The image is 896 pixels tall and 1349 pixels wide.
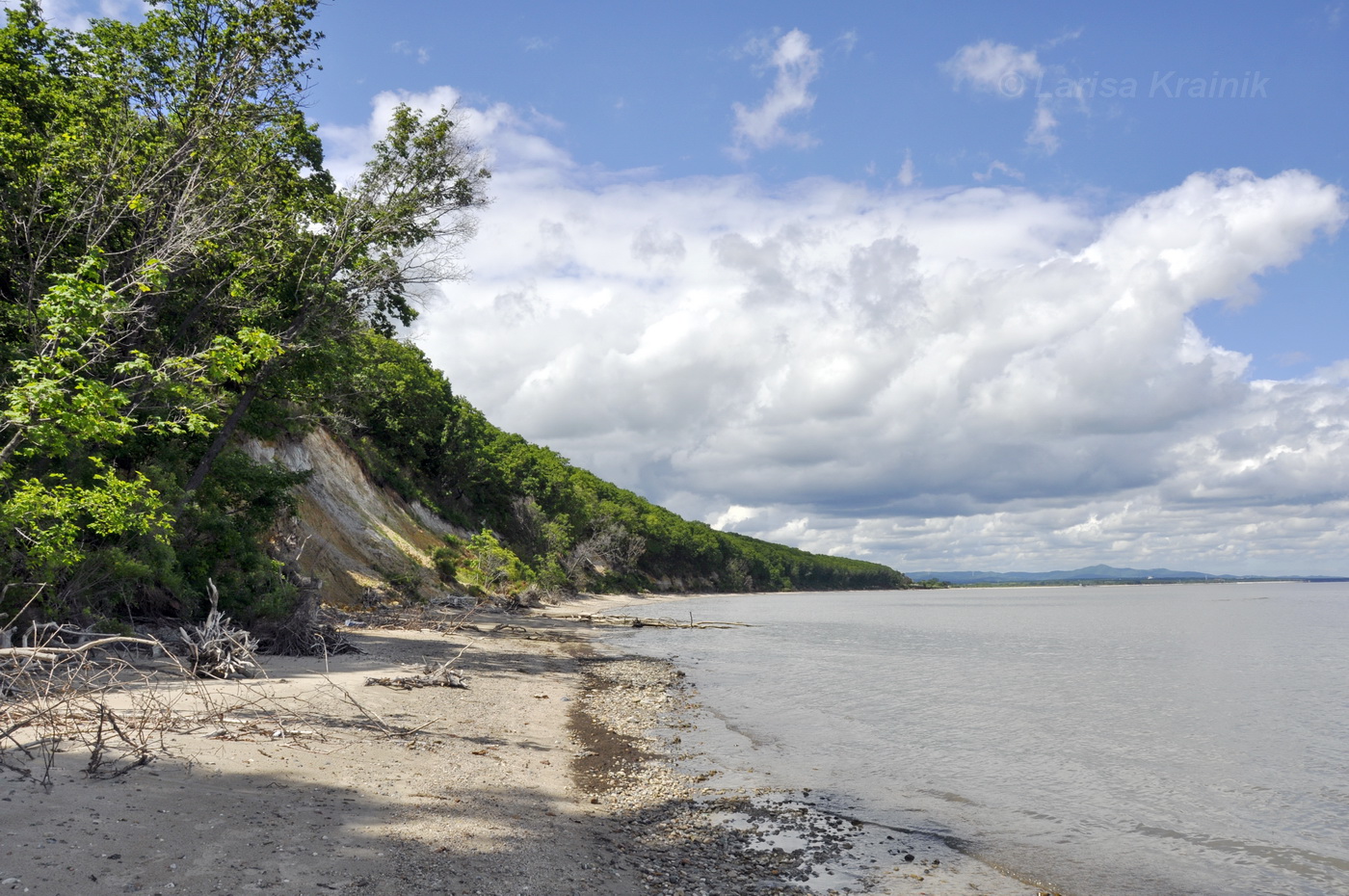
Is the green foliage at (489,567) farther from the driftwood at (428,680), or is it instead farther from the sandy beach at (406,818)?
the sandy beach at (406,818)

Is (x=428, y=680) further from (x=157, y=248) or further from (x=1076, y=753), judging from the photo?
(x=1076, y=753)

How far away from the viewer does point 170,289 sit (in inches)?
642

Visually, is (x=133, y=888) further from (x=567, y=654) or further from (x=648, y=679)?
(x=567, y=654)

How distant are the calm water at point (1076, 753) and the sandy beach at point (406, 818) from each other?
1.54 metres

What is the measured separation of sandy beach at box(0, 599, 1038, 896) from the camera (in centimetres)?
576

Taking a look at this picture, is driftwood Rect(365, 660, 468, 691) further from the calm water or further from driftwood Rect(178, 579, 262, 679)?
the calm water

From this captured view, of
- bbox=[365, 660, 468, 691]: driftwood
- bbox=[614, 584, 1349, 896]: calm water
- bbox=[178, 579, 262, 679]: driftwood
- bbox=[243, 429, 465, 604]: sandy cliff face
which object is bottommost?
bbox=[614, 584, 1349, 896]: calm water

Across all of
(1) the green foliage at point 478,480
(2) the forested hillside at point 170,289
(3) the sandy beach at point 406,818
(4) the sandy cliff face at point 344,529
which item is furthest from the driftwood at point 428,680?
(4) the sandy cliff face at point 344,529

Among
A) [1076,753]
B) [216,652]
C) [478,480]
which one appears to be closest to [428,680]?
[216,652]

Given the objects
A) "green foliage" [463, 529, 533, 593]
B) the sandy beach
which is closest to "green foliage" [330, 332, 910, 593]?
"green foliage" [463, 529, 533, 593]

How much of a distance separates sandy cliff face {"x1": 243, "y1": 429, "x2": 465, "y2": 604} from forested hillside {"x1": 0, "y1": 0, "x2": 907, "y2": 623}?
27.7 ft

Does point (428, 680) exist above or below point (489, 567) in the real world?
below

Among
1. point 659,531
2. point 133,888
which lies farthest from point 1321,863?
point 659,531

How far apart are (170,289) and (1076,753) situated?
68.2 ft
